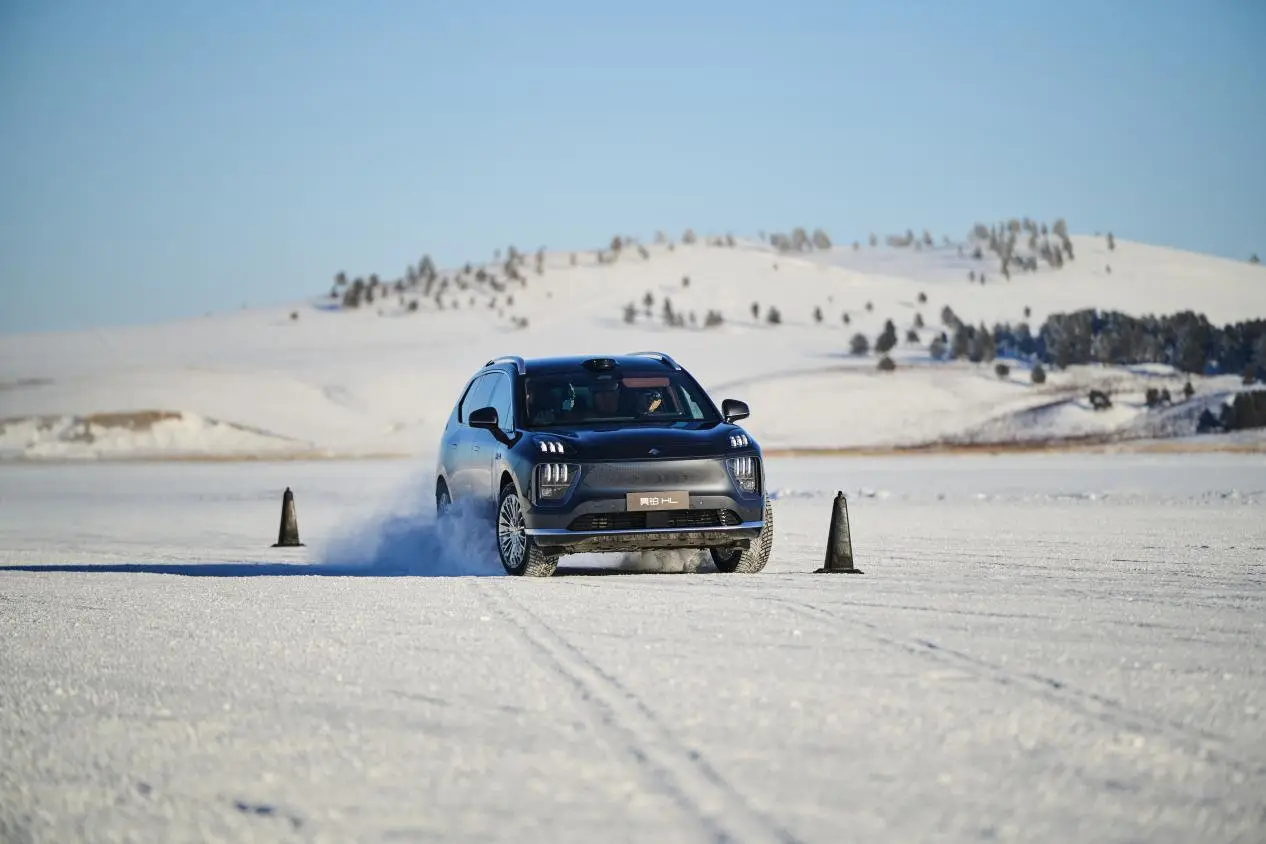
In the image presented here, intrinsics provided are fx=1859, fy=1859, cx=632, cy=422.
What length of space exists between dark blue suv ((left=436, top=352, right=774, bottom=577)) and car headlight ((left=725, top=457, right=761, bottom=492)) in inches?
0.4

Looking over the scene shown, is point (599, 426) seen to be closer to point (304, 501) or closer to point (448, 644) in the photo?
point (448, 644)

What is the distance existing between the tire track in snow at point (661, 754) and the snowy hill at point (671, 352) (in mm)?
48746

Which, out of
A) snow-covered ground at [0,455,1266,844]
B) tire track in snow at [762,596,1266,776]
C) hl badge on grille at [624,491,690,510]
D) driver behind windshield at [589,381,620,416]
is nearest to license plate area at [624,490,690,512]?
hl badge on grille at [624,491,690,510]

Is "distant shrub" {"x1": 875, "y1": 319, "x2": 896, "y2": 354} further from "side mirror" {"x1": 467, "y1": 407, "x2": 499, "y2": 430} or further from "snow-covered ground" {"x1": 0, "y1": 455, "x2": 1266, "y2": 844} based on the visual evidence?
"side mirror" {"x1": 467, "y1": 407, "x2": 499, "y2": 430}

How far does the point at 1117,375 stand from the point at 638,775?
7025cm

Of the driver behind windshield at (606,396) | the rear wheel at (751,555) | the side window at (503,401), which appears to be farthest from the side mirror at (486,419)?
the rear wheel at (751,555)

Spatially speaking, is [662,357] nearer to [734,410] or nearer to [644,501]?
[734,410]

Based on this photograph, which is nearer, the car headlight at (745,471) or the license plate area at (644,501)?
the license plate area at (644,501)

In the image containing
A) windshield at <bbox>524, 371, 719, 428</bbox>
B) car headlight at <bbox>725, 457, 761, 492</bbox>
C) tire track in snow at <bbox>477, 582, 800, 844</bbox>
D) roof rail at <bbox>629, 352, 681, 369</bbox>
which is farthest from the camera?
roof rail at <bbox>629, 352, 681, 369</bbox>

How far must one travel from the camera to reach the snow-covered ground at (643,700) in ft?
19.7

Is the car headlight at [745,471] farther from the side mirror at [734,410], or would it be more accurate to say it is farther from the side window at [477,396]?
the side window at [477,396]

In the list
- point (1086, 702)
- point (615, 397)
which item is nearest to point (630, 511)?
point (615, 397)

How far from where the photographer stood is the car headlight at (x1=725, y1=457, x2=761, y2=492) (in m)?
14.3

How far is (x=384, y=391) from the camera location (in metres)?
82.3
